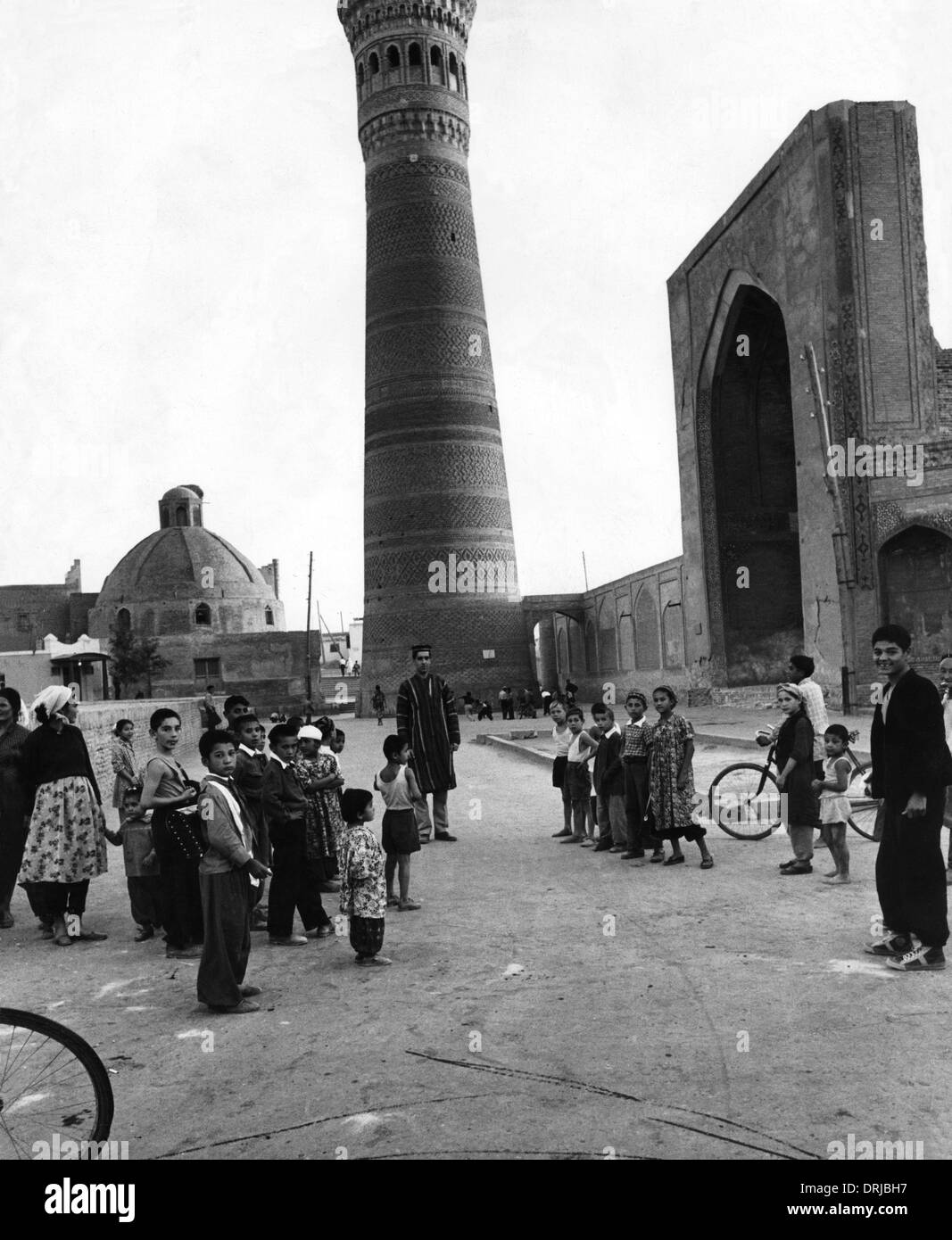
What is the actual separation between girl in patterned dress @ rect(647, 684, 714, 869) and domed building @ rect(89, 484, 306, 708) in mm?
38556

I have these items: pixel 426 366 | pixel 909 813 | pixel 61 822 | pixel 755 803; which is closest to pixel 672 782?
pixel 755 803

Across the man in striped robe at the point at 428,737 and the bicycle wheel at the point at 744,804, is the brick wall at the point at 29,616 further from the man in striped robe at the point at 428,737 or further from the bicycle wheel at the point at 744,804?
the bicycle wheel at the point at 744,804

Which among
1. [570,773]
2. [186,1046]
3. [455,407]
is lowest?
[186,1046]

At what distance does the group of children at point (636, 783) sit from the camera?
7.22 metres

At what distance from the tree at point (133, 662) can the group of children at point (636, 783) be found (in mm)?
44278

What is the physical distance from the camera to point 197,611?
55469 mm

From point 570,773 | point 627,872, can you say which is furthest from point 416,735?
point 627,872

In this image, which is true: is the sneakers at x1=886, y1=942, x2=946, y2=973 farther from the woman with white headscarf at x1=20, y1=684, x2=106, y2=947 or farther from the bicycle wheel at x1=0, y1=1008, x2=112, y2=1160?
the woman with white headscarf at x1=20, y1=684, x2=106, y2=947

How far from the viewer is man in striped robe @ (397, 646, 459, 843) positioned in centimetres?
900

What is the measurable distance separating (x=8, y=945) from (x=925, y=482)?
15820mm

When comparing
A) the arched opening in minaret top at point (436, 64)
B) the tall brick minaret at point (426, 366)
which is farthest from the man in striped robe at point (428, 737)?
the arched opening in minaret top at point (436, 64)

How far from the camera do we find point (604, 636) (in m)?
36.2
